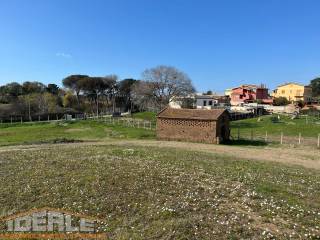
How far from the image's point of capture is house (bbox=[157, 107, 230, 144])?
122 feet

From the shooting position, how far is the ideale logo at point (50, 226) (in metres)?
9.18

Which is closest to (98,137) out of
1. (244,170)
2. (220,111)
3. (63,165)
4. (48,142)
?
(48,142)

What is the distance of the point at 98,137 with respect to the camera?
1693 inches

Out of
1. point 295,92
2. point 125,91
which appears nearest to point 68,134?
point 125,91

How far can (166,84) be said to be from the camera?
63.9 metres

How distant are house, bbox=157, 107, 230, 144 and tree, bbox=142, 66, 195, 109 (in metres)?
23.0

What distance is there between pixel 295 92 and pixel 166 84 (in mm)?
89807

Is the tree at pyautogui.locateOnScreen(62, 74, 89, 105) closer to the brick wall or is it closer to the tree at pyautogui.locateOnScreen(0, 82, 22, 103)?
the tree at pyautogui.locateOnScreen(0, 82, 22, 103)

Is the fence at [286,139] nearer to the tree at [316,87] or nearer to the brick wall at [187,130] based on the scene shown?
the brick wall at [187,130]

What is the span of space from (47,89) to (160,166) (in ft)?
355

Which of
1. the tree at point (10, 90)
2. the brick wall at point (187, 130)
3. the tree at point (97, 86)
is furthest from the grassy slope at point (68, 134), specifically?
the tree at point (97, 86)

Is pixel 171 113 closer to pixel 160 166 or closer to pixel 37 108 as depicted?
pixel 160 166

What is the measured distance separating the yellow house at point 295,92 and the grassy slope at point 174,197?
120040mm

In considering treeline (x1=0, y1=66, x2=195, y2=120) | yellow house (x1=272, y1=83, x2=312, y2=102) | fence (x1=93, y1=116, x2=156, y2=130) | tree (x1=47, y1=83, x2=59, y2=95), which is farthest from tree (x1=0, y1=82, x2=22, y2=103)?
yellow house (x1=272, y1=83, x2=312, y2=102)
